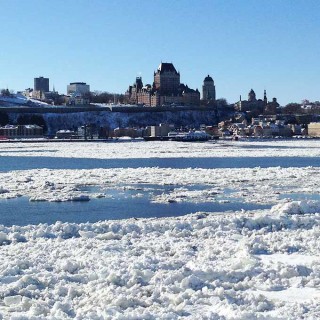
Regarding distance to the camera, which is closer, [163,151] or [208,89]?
[163,151]

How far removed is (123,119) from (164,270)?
139103 mm

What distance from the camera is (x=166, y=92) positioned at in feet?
582

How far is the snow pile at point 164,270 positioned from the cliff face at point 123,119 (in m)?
119

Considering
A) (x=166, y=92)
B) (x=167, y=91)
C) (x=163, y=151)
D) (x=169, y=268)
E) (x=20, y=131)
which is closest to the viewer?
(x=169, y=268)

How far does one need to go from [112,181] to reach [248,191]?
6.16 m

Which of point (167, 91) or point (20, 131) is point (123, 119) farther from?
point (20, 131)

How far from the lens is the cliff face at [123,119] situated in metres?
140

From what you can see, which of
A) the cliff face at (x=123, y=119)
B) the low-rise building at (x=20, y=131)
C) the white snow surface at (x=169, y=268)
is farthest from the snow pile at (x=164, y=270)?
the cliff face at (x=123, y=119)

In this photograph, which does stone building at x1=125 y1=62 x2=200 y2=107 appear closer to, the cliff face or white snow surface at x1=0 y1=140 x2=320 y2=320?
the cliff face

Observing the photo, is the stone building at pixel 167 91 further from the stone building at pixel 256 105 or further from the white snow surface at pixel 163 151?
the white snow surface at pixel 163 151

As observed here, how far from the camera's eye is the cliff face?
139625mm

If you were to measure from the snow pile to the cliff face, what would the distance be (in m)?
119

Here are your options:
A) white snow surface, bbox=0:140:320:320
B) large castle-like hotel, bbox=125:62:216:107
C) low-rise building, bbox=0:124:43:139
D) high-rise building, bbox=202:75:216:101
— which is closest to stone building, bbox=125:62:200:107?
large castle-like hotel, bbox=125:62:216:107

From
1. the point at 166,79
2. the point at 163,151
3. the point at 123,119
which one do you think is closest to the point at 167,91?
the point at 166,79
